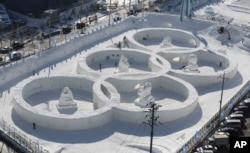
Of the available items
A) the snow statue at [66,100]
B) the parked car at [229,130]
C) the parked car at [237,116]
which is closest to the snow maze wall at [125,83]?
the snow statue at [66,100]

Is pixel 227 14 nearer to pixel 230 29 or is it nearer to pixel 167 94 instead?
pixel 230 29

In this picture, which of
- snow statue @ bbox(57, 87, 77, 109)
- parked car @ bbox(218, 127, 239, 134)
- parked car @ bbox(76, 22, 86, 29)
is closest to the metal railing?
parked car @ bbox(218, 127, 239, 134)

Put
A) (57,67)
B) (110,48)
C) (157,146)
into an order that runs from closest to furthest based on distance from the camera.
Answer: (157,146) → (57,67) → (110,48)

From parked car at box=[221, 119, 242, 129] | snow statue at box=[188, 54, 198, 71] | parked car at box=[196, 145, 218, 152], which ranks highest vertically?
→ snow statue at box=[188, 54, 198, 71]

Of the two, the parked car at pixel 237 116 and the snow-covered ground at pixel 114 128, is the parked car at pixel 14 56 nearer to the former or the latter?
the snow-covered ground at pixel 114 128

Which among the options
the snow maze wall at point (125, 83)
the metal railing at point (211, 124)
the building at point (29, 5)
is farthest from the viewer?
the building at point (29, 5)

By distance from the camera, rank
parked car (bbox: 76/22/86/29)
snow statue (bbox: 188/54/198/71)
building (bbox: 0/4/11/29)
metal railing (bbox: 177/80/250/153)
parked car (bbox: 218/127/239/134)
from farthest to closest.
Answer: building (bbox: 0/4/11/29), parked car (bbox: 76/22/86/29), snow statue (bbox: 188/54/198/71), parked car (bbox: 218/127/239/134), metal railing (bbox: 177/80/250/153)

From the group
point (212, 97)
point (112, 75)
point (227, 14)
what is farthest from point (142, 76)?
point (227, 14)

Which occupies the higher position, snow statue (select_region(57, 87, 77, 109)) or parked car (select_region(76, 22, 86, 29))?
parked car (select_region(76, 22, 86, 29))

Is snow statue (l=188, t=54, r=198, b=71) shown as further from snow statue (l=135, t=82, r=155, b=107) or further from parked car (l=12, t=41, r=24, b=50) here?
parked car (l=12, t=41, r=24, b=50)
